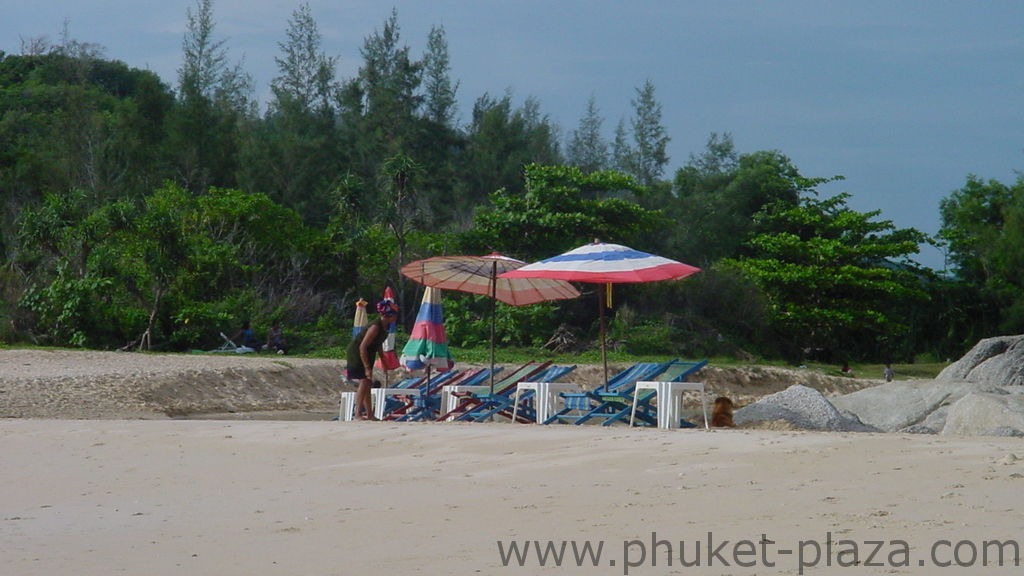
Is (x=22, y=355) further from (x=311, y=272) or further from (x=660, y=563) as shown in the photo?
(x=660, y=563)

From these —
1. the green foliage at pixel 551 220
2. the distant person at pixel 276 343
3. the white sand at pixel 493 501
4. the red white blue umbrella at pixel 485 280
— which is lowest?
the white sand at pixel 493 501

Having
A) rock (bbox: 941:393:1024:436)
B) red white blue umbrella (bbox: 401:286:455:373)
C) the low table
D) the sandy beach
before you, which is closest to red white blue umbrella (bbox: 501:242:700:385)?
the low table

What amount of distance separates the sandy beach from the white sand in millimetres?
19

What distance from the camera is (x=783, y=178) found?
4231cm

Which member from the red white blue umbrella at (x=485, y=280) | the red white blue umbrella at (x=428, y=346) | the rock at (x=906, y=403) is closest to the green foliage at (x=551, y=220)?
the red white blue umbrella at (x=485, y=280)

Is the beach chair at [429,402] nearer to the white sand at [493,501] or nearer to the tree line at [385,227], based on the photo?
the white sand at [493,501]

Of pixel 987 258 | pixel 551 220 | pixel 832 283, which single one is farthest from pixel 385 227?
pixel 987 258

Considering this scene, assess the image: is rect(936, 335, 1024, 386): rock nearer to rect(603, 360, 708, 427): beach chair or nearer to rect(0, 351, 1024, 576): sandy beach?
rect(603, 360, 708, 427): beach chair

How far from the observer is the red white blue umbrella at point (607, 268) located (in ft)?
42.2

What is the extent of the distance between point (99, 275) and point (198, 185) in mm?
15772

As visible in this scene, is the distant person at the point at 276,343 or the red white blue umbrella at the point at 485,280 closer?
the red white blue umbrella at the point at 485,280

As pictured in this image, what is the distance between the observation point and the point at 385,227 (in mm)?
36094

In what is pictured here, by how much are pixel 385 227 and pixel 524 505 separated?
98.7 ft

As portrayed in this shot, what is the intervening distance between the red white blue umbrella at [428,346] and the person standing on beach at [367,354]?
2.64 feet
